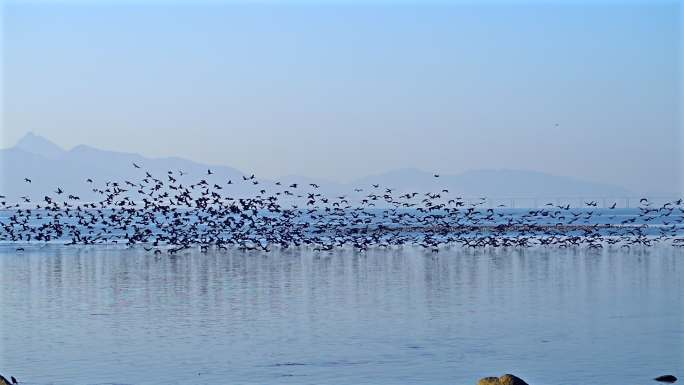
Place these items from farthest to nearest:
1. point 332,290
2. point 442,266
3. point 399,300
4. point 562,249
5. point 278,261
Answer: point 562,249 < point 278,261 < point 442,266 < point 332,290 < point 399,300

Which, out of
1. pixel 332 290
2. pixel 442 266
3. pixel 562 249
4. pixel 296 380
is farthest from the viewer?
pixel 562 249

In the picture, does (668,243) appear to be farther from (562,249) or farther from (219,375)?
(219,375)

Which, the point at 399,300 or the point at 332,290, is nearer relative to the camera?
the point at 399,300

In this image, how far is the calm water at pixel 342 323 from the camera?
66.8ft

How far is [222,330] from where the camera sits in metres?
25.4

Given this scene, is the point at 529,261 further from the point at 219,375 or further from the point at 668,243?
the point at 219,375

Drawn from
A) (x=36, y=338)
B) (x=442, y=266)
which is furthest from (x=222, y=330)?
(x=442, y=266)

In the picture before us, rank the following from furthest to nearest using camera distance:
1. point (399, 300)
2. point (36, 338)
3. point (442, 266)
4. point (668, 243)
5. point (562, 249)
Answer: point (668, 243)
point (562, 249)
point (442, 266)
point (399, 300)
point (36, 338)

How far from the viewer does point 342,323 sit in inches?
1049

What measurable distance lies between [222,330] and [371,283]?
12.3 meters

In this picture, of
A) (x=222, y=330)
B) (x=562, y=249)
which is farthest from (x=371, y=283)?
(x=562, y=249)

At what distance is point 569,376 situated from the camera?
64.7ft

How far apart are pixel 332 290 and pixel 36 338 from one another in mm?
12457

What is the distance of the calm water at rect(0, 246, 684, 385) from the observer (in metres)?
20.4
